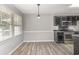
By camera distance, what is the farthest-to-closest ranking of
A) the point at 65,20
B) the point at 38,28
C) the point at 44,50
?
the point at 38,28 → the point at 65,20 → the point at 44,50

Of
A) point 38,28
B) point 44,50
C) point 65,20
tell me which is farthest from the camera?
point 38,28

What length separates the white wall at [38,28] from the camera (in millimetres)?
10969

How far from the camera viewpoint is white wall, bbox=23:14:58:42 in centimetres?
1097

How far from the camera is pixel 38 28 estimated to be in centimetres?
1105

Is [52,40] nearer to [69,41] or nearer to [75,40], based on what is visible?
[69,41]

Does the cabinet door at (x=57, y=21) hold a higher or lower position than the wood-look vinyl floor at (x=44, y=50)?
higher

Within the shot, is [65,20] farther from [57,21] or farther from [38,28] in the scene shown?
[38,28]

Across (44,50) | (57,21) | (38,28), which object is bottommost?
(44,50)

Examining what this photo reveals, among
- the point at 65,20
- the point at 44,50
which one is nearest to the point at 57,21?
the point at 65,20

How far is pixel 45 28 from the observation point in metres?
11.0

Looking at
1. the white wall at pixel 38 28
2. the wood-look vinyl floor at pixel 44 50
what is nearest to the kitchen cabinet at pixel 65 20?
the white wall at pixel 38 28

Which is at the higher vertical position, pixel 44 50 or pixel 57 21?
pixel 57 21

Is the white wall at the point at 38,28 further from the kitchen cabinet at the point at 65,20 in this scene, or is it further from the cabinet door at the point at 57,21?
the kitchen cabinet at the point at 65,20
